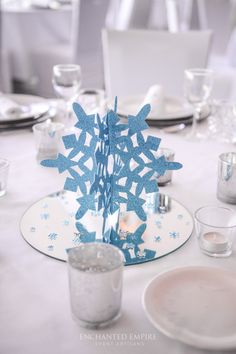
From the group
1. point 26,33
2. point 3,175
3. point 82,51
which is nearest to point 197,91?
point 3,175

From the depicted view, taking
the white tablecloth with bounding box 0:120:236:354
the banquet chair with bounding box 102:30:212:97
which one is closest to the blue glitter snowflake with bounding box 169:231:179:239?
the white tablecloth with bounding box 0:120:236:354

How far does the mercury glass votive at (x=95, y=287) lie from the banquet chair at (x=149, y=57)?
58.4 inches

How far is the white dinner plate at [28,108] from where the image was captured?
138cm

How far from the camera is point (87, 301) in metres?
0.62

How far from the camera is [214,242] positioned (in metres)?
0.80

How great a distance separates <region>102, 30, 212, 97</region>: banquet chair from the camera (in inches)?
81.0

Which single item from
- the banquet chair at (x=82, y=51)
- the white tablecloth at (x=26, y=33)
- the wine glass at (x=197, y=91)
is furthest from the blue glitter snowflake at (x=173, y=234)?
the white tablecloth at (x=26, y=33)

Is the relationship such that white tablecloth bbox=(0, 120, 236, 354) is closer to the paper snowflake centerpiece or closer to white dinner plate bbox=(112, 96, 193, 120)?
the paper snowflake centerpiece

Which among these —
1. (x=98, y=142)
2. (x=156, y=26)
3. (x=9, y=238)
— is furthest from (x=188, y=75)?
(x=156, y=26)

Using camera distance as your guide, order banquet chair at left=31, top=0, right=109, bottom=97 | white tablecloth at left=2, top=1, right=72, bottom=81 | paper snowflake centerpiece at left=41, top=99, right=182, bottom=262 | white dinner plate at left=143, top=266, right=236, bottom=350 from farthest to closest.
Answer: white tablecloth at left=2, top=1, right=72, bottom=81 → banquet chair at left=31, top=0, right=109, bottom=97 → paper snowflake centerpiece at left=41, top=99, right=182, bottom=262 → white dinner plate at left=143, top=266, right=236, bottom=350

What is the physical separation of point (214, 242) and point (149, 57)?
1.43 meters

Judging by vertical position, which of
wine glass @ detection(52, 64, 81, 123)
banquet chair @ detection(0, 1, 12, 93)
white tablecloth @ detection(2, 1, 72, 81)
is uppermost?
wine glass @ detection(52, 64, 81, 123)

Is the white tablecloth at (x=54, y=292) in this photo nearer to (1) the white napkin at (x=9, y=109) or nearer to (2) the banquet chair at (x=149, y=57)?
(1) the white napkin at (x=9, y=109)

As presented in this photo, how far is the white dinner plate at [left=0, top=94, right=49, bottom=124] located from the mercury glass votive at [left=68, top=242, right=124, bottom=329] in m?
0.82
